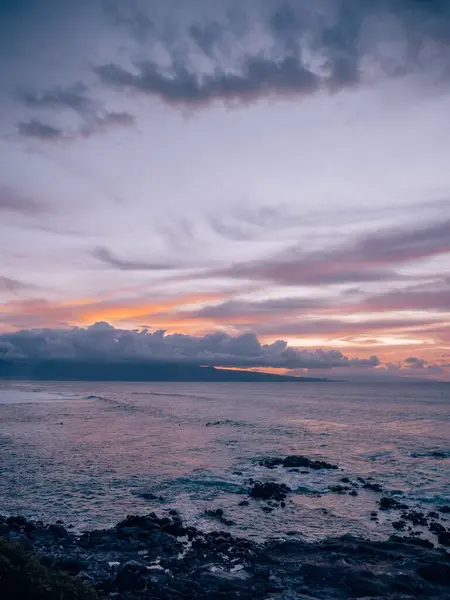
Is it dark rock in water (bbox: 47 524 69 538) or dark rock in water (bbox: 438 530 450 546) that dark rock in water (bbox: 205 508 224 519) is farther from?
dark rock in water (bbox: 438 530 450 546)

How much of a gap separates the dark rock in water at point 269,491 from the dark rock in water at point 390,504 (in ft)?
25.3

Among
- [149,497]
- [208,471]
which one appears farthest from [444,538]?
[208,471]

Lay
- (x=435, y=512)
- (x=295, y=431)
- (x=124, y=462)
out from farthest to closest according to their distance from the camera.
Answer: (x=295, y=431) < (x=124, y=462) < (x=435, y=512)

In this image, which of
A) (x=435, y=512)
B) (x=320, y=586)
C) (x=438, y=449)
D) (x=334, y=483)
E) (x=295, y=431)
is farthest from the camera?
(x=295, y=431)

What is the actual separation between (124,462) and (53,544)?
23.2m

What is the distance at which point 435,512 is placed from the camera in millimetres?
31641

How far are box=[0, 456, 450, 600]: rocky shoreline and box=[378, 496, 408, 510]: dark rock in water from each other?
102 inches

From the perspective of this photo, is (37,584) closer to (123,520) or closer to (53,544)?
(53,544)

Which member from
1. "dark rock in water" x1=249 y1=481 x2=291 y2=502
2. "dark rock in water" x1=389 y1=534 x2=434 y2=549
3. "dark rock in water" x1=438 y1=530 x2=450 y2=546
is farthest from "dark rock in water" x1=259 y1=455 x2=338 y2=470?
"dark rock in water" x1=389 y1=534 x2=434 y2=549

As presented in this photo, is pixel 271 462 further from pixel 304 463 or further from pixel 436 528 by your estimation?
pixel 436 528

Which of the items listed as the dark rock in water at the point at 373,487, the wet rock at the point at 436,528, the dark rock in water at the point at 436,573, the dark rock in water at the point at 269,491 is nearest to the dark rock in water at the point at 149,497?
the dark rock in water at the point at 269,491

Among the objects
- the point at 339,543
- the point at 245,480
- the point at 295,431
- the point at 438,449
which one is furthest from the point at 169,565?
the point at 295,431

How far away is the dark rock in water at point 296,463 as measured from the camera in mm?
46719

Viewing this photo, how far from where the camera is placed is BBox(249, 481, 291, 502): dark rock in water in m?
34.6
